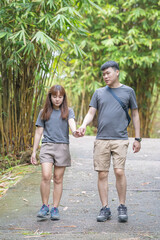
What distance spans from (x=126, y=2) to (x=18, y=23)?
17.1 feet

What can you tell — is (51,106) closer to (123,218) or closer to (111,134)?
(111,134)

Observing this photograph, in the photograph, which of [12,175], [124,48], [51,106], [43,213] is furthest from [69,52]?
[43,213]

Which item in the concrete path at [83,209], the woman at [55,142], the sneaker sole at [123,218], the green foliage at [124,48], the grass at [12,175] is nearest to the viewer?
the concrete path at [83,209]

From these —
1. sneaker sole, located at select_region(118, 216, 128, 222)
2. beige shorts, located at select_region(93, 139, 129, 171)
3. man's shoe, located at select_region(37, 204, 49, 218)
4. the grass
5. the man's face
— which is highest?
the man's face

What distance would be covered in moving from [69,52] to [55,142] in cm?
660

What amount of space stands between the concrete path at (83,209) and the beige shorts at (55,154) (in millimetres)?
462

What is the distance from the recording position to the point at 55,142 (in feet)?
9.42

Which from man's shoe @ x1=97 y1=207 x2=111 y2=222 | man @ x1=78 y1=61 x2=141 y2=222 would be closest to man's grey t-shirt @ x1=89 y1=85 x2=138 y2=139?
man @ x1=78 y1=61 x2=141 y2=222

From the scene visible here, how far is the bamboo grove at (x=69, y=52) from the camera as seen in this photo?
4.14 metres

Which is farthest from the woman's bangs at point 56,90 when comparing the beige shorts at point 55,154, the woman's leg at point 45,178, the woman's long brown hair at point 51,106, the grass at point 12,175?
the grass at point 12,175

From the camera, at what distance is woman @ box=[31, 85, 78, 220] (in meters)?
2.83

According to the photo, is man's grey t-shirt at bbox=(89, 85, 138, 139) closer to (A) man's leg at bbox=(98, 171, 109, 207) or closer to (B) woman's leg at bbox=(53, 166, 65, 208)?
(A) man's leg at bbox=(98, 171, 109, 207)

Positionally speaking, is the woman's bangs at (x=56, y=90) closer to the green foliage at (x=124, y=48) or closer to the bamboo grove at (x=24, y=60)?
the bamboo grove at (x=24, y=60)

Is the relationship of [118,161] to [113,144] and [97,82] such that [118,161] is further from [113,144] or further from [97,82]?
[97,82]
